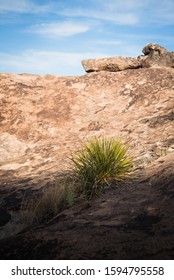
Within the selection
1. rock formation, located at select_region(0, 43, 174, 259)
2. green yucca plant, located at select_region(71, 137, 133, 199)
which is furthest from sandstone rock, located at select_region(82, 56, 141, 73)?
green yucca plant, located at select_region(71, 137, 133, 199)

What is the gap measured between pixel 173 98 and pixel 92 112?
8.24 ft

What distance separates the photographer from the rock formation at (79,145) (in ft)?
12.0

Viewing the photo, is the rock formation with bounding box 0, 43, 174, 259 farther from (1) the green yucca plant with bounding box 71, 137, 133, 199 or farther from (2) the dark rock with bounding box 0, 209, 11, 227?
(1) the green yucca plant with bounding box 71, 137, 133, 199

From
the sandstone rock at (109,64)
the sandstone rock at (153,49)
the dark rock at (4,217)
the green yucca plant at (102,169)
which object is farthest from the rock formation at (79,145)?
the sandstone rock at (109,64)

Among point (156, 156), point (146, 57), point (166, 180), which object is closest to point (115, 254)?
point (166, 180)

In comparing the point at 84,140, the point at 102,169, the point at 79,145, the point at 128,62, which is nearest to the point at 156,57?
the point at 128,62

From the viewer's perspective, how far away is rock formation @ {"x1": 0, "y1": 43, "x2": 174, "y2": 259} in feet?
12.0

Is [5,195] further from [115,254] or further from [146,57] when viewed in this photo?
[146,57]

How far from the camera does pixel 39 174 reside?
22.8 ft

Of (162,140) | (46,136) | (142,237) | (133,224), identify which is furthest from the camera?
(46,136)

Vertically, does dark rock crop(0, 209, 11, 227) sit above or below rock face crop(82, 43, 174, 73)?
below

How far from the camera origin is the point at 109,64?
11.8 m

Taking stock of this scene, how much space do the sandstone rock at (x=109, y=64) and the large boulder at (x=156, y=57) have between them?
0.65m

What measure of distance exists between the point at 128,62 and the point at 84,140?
5.47 metres
